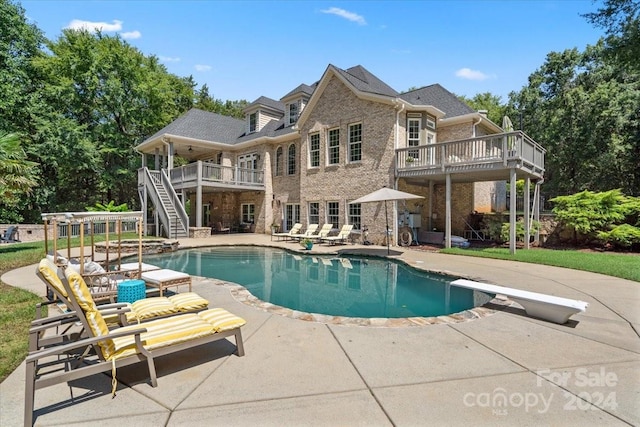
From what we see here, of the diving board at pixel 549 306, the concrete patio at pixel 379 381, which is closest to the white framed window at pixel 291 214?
the concrete patio at pixel 379 381

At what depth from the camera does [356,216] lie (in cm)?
1738

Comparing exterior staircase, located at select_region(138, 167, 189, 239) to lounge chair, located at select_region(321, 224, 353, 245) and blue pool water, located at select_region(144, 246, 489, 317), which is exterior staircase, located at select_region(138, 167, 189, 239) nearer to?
blue pool water, located at select_region(144, 246, 489, 317)

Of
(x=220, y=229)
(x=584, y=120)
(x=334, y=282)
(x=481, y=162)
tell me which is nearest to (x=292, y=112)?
(x=220, y=229)

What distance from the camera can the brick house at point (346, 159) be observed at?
1459cm

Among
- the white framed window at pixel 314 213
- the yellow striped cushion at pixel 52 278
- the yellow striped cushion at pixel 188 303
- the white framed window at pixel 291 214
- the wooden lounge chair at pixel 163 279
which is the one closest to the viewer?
the yellow striped cushion at pixel 52 278

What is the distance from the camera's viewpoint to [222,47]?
12672 mm

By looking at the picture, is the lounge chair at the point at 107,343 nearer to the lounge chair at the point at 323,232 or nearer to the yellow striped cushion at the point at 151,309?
the yellow striped cushion at the point at 151,309

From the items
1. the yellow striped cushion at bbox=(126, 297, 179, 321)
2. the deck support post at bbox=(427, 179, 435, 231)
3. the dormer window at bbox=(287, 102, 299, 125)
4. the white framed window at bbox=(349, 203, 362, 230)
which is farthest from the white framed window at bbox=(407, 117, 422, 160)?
the yellow striped cushion at bbox=(126, 297, 179, 321)

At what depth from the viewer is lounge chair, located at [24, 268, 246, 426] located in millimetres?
2693

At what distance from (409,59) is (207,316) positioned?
1406 centimetres

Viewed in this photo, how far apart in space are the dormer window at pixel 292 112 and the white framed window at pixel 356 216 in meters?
8.35

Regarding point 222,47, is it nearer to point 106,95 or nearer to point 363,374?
point 363,374

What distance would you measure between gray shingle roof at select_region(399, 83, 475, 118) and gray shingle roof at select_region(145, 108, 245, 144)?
1329 centimetres

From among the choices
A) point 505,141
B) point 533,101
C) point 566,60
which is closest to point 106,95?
point 505,141
